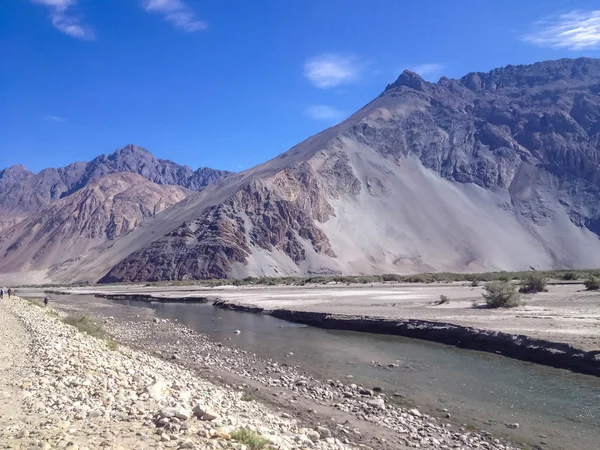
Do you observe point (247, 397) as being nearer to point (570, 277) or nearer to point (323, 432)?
point (323, 432)

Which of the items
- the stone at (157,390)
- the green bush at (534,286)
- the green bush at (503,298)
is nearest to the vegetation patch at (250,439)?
the stone at (157,390)

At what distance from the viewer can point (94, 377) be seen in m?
11.1

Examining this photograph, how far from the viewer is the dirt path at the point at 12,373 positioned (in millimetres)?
7859

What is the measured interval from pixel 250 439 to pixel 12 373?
704 centimetres

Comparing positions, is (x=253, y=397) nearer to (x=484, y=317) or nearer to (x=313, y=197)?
(x=484, y=317)

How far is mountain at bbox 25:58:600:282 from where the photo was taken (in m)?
124

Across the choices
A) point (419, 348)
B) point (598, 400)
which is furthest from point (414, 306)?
point (598, 400)

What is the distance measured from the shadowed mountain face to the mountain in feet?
1.37

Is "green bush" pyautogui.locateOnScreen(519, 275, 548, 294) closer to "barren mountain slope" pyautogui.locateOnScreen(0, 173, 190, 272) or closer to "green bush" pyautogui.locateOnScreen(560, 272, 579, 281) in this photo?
"green bush" pyautogui.locateOnScreen(560, 272, 579, 281)

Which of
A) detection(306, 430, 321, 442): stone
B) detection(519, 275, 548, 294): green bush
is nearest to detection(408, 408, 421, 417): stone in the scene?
detection(306, 430, 321, 442): stone

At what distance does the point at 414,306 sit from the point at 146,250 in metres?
106

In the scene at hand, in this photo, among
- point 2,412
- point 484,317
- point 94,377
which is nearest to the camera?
point 2,412

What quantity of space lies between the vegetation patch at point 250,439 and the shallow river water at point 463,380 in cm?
662

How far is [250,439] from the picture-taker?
7.62 meters
